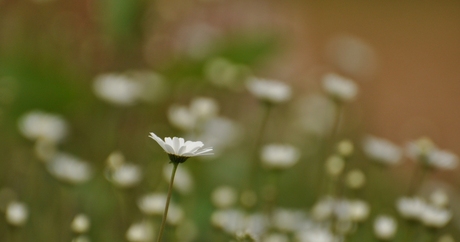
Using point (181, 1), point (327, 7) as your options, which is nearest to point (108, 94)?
point (181, 1)

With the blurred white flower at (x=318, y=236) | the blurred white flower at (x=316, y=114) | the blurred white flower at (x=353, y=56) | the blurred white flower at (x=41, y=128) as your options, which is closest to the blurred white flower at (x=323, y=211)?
the blurred white flower at (x=318, y=236)

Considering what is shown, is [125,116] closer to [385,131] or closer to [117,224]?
[117,224]

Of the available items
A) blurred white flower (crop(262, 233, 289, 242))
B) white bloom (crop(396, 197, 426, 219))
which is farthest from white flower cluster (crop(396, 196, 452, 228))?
blurred white flower (crop(262, 233, 289, 242))

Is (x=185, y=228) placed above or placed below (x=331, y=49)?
below

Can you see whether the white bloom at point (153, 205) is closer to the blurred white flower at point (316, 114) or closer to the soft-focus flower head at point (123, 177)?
the soft-focus flower head at point (123, 177)

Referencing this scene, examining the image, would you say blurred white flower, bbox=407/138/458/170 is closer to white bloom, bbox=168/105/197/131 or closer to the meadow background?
the meadow background

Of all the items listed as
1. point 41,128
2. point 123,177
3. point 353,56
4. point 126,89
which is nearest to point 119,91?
point 126,89

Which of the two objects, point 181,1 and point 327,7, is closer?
point 181,1
